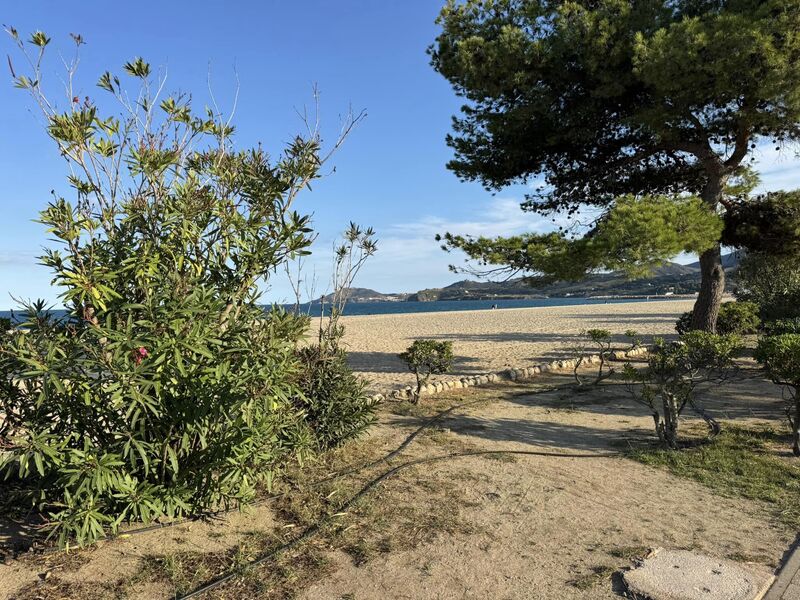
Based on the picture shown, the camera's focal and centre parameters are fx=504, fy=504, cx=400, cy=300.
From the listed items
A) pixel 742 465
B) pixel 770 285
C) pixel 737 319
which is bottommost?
pixel 742 465

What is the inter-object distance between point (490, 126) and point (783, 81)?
5.35m

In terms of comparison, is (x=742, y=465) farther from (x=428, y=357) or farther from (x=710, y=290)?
(x=710, y=290)

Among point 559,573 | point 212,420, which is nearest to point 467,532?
point 559,573

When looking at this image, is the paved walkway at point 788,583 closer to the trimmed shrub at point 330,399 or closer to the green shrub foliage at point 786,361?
the green shrub foliage at point 786,361

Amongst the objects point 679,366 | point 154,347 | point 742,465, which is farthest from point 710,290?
point 154,347

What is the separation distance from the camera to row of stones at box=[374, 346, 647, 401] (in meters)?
8.70

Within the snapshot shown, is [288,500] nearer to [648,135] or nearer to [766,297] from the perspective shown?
[648,135]

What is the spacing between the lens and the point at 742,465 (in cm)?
496

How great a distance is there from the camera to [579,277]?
34.8 feet

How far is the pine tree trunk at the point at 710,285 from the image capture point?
37.8ft

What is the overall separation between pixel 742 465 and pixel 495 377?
5.61m

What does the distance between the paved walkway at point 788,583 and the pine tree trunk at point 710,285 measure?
9.86 m

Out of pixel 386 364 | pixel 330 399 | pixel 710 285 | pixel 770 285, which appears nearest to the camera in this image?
pixel 330 399

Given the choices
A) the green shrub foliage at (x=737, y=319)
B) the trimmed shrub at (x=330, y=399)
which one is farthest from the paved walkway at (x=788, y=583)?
the green shrub foliage at (x=737, y=319)
